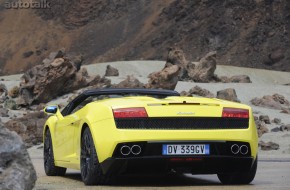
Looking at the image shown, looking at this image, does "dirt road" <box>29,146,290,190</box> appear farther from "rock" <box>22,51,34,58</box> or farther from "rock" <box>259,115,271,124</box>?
"rock" <box>22,51,34,58</box>

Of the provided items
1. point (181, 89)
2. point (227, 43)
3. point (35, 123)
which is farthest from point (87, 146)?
point (227, 43)

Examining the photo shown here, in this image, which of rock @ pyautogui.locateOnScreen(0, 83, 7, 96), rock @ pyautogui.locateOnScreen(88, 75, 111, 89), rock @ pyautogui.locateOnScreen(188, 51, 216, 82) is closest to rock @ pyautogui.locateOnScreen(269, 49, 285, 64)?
rock @ pyautogui.locateOnScreen(188, 51, 216, 82)

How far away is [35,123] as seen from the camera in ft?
80.9

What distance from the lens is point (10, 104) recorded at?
35562 mm

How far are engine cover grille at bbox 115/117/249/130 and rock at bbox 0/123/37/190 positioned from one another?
1.67 meters

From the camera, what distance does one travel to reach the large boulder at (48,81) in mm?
36616

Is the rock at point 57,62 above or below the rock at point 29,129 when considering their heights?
below

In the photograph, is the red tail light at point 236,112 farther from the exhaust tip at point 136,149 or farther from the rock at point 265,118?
the rock at point 265,118

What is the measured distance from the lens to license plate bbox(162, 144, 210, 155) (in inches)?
340

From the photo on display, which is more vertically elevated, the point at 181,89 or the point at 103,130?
the point at 103,130

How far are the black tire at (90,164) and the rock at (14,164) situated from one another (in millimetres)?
1578

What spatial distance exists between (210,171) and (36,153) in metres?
12.8

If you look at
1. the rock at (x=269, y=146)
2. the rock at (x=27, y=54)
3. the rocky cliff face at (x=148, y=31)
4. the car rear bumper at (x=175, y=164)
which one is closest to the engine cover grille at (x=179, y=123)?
the car rear bumper at (x=175, y=164)

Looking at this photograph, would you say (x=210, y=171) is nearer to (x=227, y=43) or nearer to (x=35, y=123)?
(x=35, y=123)
